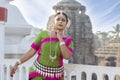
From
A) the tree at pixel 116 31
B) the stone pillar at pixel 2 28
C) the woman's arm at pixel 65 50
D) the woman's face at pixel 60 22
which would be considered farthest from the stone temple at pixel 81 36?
the woman's arm at pixel 65 50

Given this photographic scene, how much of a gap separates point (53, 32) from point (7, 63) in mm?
1795

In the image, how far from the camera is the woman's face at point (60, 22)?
237 centimetres

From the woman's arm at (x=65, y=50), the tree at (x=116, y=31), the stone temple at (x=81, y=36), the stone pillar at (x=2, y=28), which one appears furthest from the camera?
the tree at (x=116, y=31)

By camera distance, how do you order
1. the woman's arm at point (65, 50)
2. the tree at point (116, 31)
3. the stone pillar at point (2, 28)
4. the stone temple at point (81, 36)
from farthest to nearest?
1. the tree at point (116, 31)
2. the stone temple at point (81, 36)
3. the stone pillar at point (2, 28)
4. the woman's arm at point (65, 50)

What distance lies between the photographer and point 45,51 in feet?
7.68

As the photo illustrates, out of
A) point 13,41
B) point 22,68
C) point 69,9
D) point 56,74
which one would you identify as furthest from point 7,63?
point 69,9

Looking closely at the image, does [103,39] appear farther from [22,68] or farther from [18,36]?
[22,68]

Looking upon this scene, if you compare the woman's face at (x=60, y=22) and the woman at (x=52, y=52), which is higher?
the woman's face at (x=60, y=22)

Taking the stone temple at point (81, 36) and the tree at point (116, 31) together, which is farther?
the tree at point (116, 31)

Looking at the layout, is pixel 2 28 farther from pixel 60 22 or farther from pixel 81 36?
pixel 81 36

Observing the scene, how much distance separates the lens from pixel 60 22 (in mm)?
2371

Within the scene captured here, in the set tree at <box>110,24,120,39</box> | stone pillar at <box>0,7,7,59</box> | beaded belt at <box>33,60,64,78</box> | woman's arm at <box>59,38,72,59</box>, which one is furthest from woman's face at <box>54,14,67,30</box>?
tree at <box>110,24,120,39</box>

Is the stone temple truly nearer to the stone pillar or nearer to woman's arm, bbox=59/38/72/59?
the stone pillar

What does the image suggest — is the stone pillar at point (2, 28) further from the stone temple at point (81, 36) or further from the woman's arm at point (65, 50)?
the stone temple at point (81, 36)
